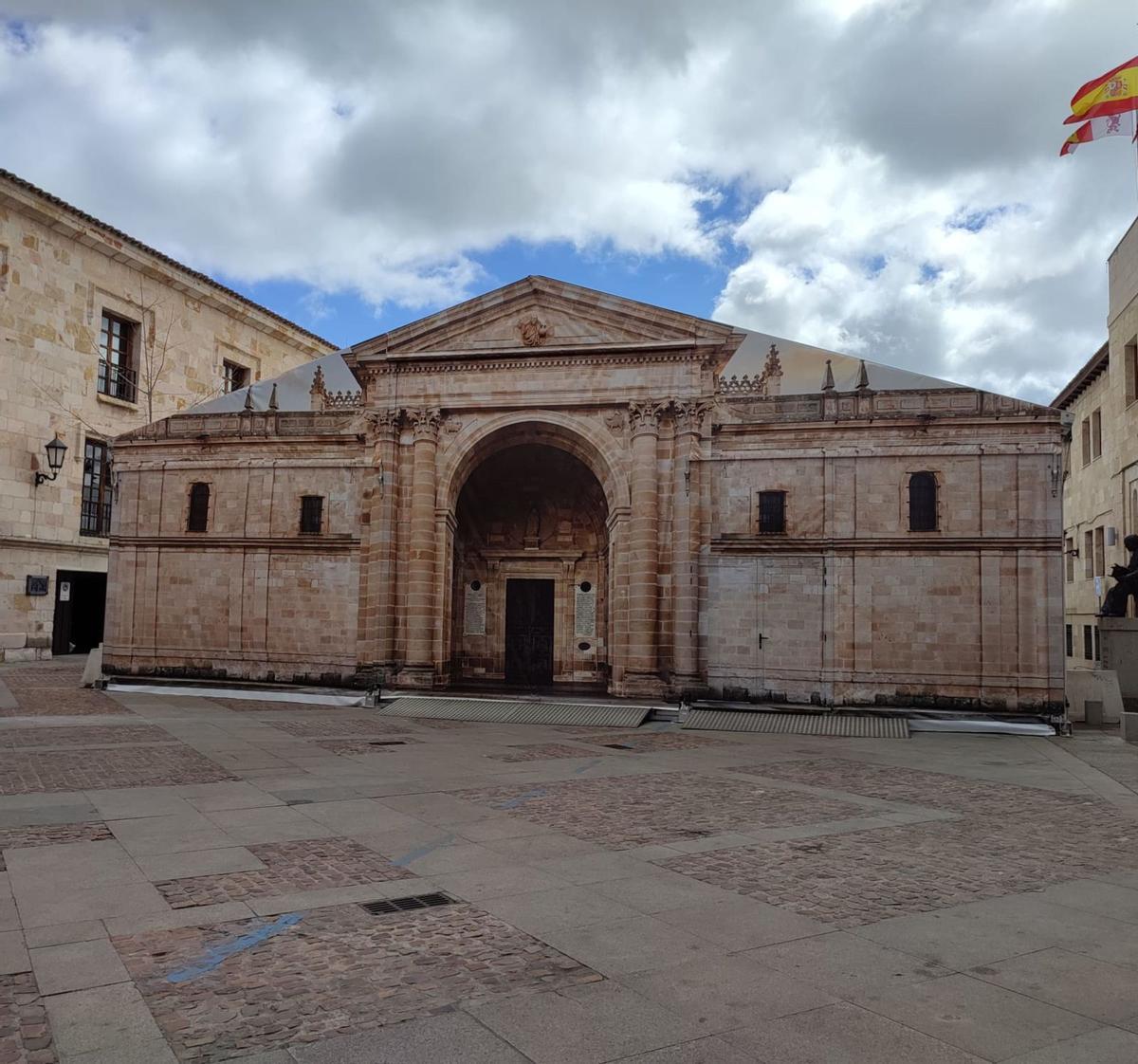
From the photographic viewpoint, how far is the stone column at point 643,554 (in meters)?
21.8

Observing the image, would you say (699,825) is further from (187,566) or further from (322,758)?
(187,566)

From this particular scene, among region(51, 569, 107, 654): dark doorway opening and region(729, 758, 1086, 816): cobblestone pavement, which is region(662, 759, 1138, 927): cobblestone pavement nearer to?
region(729, 758, 1086, 816): cobblestone pavement

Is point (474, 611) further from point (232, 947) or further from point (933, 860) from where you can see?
point (232, 947)

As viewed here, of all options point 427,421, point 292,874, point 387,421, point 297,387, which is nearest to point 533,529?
point 427,421

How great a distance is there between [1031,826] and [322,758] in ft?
31.2

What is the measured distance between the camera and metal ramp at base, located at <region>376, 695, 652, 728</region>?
2017 centimetres

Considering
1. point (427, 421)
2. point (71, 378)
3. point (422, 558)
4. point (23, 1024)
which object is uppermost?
point (71, 378)

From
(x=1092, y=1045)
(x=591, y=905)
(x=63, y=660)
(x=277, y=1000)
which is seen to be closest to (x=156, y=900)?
(x=277, y=1000)

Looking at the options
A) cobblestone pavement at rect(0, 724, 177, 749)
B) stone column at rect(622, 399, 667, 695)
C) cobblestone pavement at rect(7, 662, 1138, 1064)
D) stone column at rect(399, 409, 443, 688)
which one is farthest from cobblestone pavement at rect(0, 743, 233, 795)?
stone column at rect(622, 399, 667, 695)

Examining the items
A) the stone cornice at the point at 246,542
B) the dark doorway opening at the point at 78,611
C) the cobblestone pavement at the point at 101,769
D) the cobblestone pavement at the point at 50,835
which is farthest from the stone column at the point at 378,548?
the cobblestone pavement at the point at 50,835

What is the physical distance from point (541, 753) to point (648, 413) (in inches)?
396

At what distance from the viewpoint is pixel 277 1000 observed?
16.0 ft

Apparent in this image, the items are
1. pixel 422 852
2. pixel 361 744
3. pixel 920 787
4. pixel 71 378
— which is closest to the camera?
pixel 422 852

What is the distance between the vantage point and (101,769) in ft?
39.2
